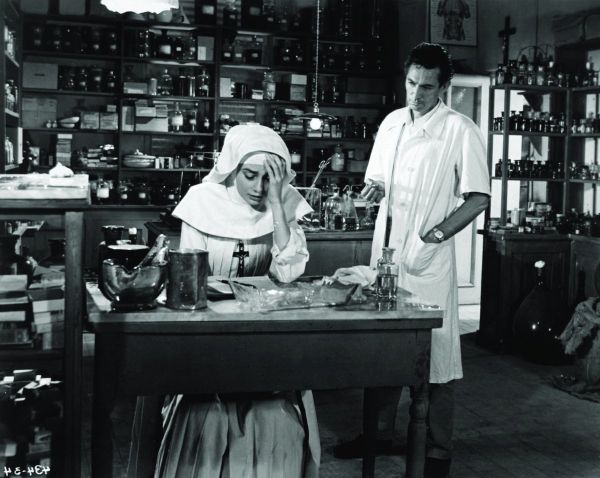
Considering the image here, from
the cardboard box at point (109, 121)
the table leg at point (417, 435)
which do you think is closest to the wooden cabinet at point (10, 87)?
the cardboard box at point (109, 121)

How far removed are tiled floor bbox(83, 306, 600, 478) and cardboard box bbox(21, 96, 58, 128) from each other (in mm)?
4260

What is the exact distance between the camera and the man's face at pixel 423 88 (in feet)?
10.2

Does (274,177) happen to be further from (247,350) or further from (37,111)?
(37,111)

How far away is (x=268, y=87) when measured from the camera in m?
7.80

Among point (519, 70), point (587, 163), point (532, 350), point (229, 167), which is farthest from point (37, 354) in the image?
point (587, 163)

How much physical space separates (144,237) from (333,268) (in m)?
2.51

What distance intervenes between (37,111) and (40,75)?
0.36 m

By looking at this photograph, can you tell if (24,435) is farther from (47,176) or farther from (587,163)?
(587,163)

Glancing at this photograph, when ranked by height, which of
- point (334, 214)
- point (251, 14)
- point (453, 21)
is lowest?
point (334, 214)

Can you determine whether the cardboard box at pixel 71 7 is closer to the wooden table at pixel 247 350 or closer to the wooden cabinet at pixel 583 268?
the wooden cabinet at pixel 583 268

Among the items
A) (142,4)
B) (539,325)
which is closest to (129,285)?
(142,4)

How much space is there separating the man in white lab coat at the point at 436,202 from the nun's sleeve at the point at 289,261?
58 centimetres

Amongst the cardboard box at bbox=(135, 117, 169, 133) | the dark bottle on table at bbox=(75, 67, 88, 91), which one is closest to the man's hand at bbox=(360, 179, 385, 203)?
the cardboard box at bbox=(135, 117, 169, 133)

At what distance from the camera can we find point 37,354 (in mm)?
2207
